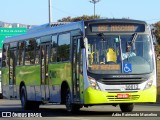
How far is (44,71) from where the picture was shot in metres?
23.7

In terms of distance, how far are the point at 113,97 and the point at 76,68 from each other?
5.54 ft

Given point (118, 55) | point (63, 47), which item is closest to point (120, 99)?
point (118, 55)

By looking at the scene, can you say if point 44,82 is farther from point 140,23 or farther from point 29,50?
point 140,23

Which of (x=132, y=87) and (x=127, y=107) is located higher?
(x=132, y=87)

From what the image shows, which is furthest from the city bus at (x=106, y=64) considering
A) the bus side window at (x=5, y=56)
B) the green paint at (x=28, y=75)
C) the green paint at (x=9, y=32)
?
the green paint at (x=9, y=32)

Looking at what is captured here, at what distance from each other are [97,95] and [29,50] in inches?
273

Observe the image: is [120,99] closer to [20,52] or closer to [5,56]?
[20,52]

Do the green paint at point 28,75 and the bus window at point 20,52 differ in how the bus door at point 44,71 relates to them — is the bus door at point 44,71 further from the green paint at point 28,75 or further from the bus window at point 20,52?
the bus window at point 20,52

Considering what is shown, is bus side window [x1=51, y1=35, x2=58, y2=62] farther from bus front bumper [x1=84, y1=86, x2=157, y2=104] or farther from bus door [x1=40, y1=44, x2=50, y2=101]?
bus front bumper [x1=84, y1=86, x2=157, y2=104]

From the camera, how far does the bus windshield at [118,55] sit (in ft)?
64.2

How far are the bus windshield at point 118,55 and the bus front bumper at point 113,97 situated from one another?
0.65 meters

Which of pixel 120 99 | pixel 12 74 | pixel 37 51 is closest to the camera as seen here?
pixel 120 99

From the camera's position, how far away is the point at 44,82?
23.7 metres

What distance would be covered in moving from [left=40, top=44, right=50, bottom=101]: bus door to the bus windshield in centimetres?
398
